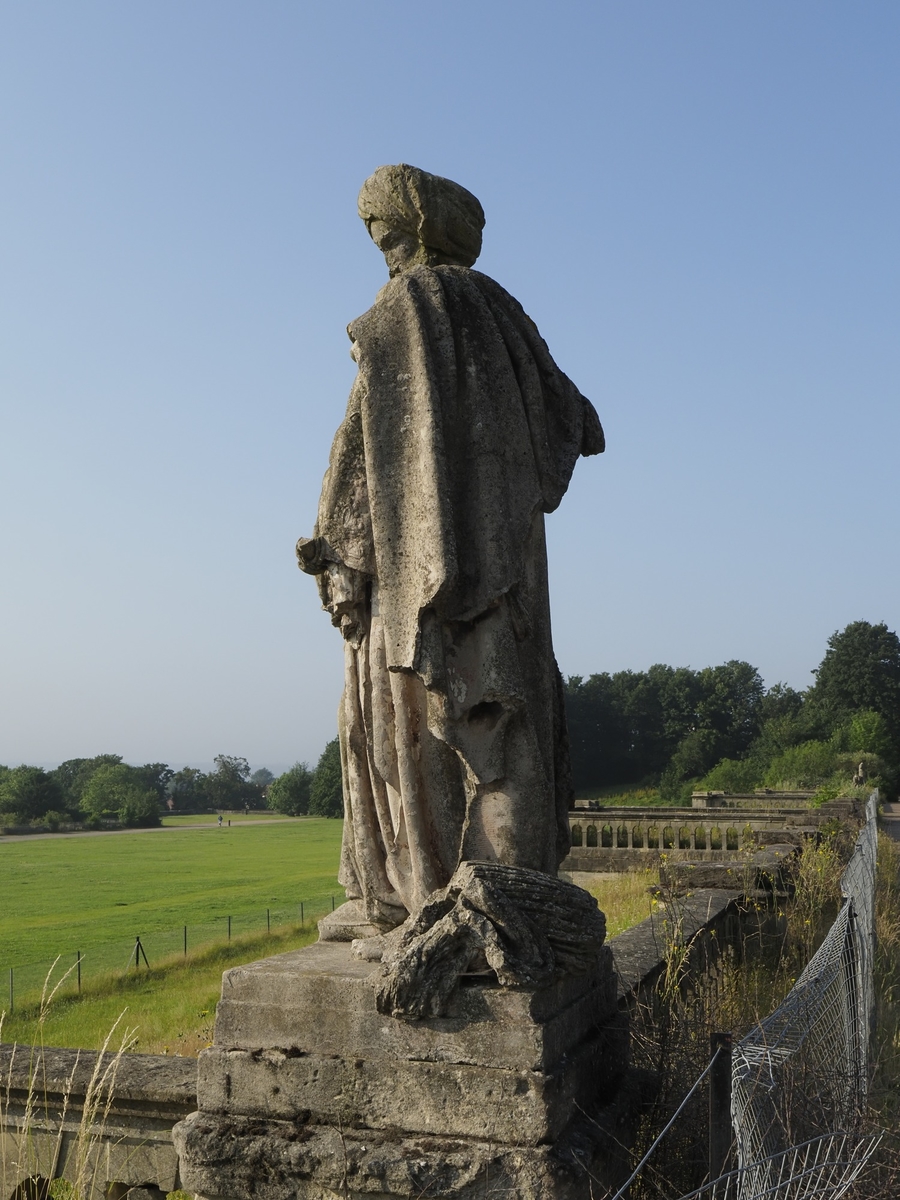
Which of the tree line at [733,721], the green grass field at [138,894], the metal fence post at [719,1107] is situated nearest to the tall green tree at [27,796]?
the green grass field at [138,894]

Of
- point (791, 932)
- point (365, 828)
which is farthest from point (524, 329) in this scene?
point (791, 932)

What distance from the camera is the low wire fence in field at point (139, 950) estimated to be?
17.6m

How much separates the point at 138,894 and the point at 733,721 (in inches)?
2358

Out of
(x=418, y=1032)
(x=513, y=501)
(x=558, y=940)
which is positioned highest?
(x=513, y=501)

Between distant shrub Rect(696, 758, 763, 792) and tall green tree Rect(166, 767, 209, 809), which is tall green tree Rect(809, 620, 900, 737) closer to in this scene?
distant shrub Rect(696, 758, 763, 792)

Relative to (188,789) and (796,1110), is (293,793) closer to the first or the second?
(188,789)

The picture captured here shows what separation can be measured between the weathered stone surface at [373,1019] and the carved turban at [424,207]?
262 centimetres

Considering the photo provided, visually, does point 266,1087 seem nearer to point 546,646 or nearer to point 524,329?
point 546,646

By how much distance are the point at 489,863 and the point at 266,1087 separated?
3.19ft

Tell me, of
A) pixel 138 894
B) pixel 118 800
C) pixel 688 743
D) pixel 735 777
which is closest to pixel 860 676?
pixel 688 743

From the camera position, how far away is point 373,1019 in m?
3.18

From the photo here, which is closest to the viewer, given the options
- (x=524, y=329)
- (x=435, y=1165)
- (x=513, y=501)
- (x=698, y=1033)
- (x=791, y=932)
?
(x=435, y=1165)

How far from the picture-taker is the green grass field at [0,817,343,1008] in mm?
21375

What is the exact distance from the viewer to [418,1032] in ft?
10.2
